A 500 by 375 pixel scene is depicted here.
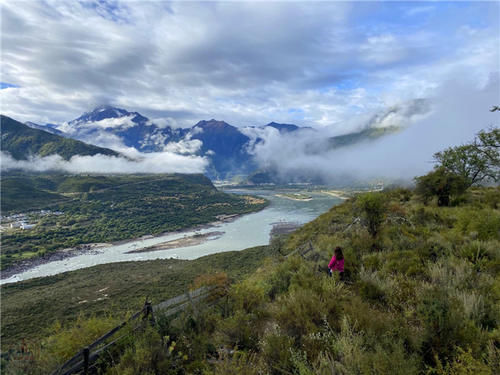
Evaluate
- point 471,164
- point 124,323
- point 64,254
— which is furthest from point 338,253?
point 64,254

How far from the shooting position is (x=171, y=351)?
175 inches

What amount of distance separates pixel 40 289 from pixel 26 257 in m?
27.1

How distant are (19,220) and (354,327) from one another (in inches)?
4733

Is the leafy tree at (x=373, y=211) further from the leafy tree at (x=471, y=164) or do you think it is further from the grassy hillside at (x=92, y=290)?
the grassy hillside at (x=92, y=290)

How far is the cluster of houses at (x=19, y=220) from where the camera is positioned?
270 ft

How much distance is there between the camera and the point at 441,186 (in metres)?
17.1

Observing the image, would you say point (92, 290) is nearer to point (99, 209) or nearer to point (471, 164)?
point (471, 164)

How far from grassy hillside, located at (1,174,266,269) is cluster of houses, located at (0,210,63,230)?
1.70 meters

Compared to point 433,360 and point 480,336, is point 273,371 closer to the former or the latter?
point 433,360

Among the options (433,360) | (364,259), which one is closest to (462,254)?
(364,259)

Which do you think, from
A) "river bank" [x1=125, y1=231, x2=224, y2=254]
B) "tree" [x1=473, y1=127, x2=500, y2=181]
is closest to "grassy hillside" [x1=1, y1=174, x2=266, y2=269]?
"river bank" [x1=125, y1=231, x2=224, y2=254]

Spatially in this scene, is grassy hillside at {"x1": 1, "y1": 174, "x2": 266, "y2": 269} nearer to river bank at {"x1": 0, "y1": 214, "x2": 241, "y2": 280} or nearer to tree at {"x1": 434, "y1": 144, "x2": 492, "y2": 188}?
river bank at {"x1": 0, "y1": 214, "x2": 241, "y2": 280}

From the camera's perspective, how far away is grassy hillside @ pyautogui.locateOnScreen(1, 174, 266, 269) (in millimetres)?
72562

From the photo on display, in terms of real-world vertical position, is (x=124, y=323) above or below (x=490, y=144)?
Answer: below
